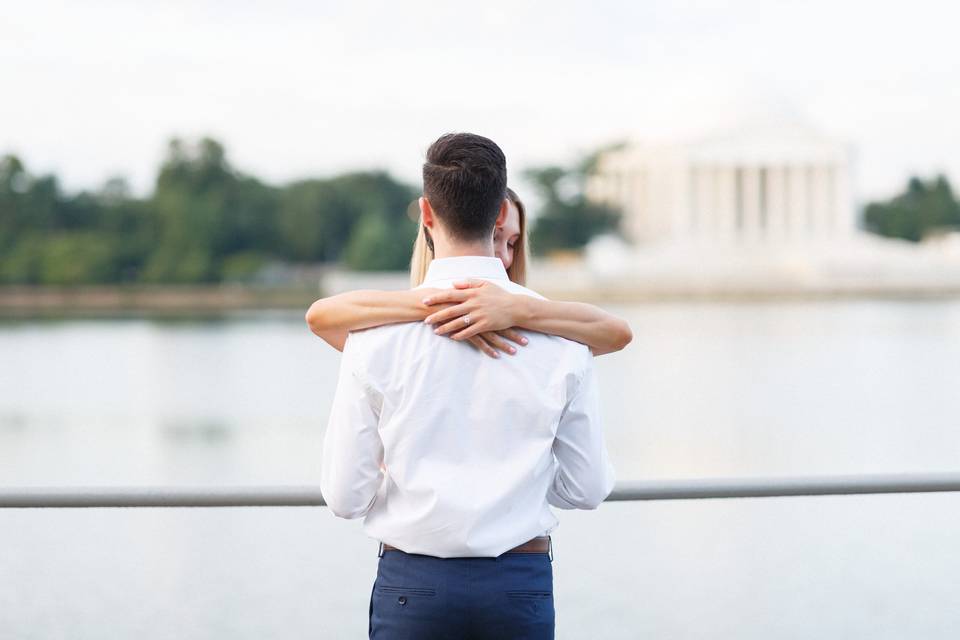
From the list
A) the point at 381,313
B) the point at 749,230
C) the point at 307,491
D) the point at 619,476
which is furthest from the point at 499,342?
the point at 749,230

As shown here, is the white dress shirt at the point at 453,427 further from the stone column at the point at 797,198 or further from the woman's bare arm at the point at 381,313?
the stone column at the point at 797,198

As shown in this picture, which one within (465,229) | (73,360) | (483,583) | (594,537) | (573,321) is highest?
(465,229)

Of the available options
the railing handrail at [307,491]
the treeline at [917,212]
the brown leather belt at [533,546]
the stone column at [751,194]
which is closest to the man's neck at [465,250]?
the brown leather belt at [533,546]

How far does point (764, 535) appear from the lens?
8633 millimetres

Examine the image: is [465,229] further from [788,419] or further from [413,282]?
[788,419]

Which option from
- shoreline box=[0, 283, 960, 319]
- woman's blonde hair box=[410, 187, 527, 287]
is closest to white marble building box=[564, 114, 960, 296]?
shoreline box=[0, 283, 960, 319]

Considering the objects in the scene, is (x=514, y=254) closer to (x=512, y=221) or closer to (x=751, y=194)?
(x=512, y=221)

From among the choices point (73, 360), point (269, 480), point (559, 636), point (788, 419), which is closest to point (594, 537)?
point (559, 636)

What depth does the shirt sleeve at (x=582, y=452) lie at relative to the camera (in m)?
3.81

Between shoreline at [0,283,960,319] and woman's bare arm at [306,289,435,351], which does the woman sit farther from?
shoreline at [0,283,960,319]

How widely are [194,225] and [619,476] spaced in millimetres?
92852

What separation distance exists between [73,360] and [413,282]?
209 feet

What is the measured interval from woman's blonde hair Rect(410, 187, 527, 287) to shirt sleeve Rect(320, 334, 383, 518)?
576 mm

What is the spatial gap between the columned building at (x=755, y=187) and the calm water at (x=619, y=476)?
113ft
